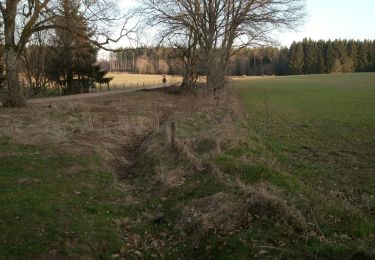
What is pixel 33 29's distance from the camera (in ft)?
77.8

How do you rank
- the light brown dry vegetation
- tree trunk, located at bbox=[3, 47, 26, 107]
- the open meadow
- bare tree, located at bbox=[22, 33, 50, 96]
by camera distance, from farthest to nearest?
bare tree, located at bbox=[22, 33, 50, 96] → tree trunk, located at bbox=[3, 47, 26, 107] → the light brown dry vegetation → the open meadow

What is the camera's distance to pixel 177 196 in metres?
9.54

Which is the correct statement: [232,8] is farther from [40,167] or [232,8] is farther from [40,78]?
[40,167]

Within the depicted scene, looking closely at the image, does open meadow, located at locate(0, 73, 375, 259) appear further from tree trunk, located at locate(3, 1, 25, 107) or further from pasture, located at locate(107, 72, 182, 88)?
pasture, located at locate(107, 72, 182, 88)

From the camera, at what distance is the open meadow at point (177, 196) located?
6867 millimetres

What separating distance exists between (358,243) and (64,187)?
618 centimetres

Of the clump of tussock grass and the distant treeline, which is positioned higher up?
the distant treeline

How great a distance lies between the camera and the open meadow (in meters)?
6.87

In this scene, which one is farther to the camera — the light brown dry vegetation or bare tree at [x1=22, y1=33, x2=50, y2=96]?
bare tree at [x1=22, y1=33, x2=50, y2=96]

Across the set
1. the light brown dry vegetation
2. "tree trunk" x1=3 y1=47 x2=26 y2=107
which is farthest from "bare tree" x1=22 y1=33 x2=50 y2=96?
the light brown dry vegetation

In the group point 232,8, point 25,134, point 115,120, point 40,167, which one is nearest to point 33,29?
point 115,120

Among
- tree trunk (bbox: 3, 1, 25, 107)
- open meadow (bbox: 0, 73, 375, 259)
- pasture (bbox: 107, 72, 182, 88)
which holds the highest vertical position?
tree trunk (bbox: 3, 1, 25, 107)

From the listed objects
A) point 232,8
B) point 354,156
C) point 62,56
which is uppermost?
point 232,8

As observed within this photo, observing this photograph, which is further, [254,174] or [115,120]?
[115,120]
